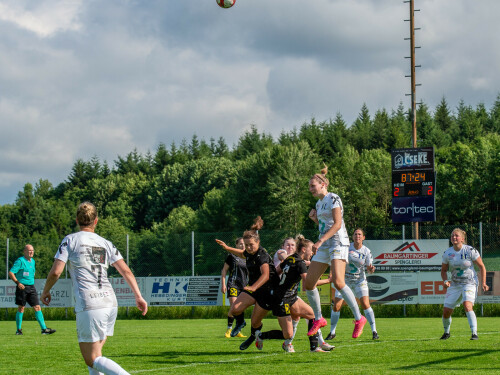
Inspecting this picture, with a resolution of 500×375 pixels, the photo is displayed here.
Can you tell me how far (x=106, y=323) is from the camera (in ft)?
20.0

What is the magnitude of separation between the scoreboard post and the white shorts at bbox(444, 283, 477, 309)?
1280cm

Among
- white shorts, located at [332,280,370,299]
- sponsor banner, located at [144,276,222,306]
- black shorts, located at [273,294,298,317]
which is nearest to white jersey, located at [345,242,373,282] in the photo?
white shorts, located at [332,280,370,299]

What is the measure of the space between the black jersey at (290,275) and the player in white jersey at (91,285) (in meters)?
3.83

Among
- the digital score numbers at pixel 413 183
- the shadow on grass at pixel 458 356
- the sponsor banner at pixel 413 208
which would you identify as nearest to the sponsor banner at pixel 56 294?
the sponsor banner at pixel 413 208

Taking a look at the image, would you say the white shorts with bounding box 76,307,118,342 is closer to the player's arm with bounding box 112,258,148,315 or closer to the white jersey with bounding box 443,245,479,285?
the player's arm with bounding box 112,258,148,315

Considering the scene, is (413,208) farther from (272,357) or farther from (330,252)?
(272,357)

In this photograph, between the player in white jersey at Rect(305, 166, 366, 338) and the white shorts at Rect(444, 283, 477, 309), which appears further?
the white shorts at Rect(444, 283, 477, 309)

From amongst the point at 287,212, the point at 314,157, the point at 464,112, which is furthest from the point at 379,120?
the point at 287,212

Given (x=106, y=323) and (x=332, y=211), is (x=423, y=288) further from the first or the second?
(x=106, y=323)

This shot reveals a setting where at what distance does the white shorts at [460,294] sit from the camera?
1223cm

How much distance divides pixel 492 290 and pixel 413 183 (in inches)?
175

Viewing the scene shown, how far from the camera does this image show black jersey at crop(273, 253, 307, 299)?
988 centimetres

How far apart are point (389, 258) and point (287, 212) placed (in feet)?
134

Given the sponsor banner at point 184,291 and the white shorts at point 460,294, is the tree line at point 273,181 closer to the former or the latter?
the sponsor banner at point 184,291
